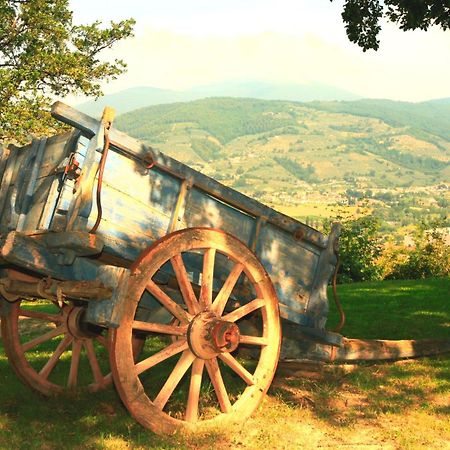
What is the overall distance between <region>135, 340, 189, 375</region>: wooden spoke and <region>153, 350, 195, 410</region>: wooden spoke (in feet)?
0.26

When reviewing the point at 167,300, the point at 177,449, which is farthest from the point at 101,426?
the point at 167,300

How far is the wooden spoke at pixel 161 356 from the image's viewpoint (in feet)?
15.4

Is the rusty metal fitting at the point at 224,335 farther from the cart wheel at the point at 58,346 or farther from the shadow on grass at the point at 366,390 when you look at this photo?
the cart wheel at the point at 58,346

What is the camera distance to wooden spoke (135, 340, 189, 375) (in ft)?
15.4

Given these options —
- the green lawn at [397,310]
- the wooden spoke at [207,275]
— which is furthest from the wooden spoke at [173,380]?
the green lawn at [397,310]

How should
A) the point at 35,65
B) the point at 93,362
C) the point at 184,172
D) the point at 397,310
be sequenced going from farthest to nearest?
the point at 35,65 → the point at 397,310 → the point at 93,362 → the point at 184,172

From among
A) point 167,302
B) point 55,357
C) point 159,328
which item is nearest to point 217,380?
point 159,328

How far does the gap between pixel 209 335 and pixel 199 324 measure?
0.11 meters

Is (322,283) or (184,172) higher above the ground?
(184,172)

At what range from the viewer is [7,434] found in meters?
5.33

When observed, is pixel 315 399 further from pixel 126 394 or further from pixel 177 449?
pixel 126 394

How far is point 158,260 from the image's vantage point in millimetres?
4676

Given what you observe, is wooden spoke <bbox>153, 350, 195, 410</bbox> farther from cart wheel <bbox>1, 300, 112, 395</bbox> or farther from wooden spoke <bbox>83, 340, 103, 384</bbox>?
wooden spoke <bbox>83, 340, 103, 384</bbox>

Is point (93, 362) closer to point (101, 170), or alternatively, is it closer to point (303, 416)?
point (303, 416)
